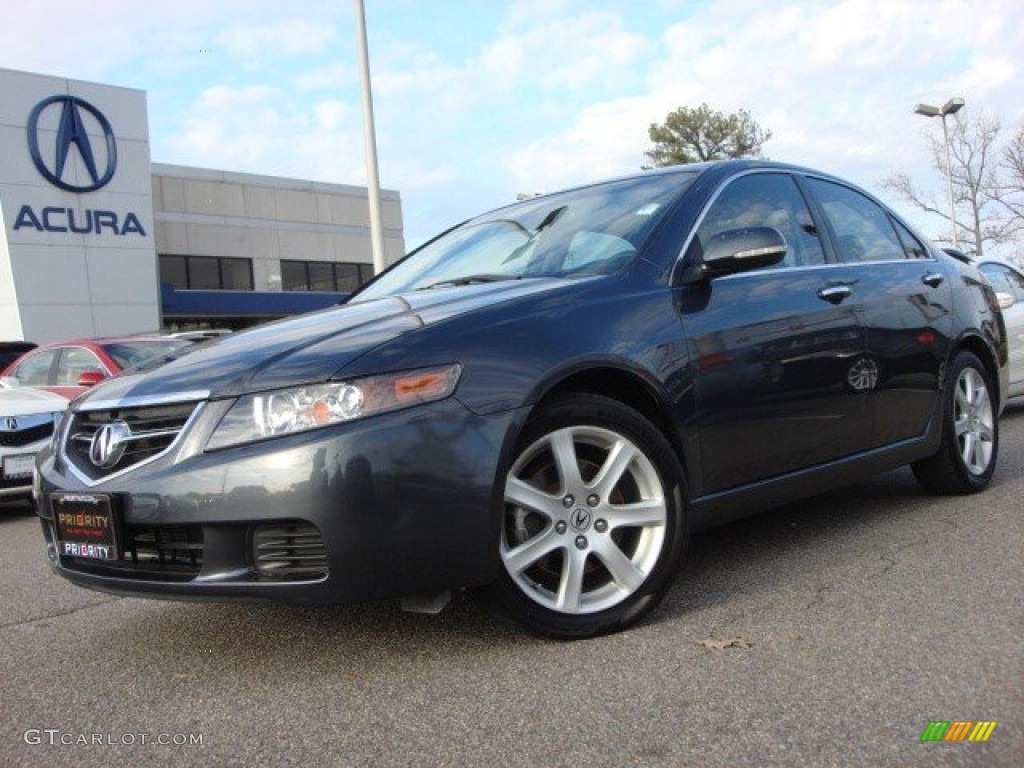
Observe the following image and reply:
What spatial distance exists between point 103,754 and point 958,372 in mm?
4221

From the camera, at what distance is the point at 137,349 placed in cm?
797

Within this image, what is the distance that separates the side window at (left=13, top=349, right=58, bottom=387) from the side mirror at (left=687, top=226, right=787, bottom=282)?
6542 mm

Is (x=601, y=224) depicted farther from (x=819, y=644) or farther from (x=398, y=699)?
(x=398, y=699)

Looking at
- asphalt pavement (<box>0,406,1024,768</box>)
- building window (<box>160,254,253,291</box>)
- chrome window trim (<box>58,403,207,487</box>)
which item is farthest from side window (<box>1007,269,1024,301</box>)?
building window (<box>160,254,253,291</box>)

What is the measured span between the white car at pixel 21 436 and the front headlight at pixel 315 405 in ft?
15.9

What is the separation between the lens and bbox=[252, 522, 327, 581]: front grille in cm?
264

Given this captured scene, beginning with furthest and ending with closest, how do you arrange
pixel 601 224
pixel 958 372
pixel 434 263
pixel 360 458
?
pixel 958 372
pixel 434 263
pixel 601 224
pixel 360 458

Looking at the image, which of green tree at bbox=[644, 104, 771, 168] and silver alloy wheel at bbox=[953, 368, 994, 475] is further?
green tree at bbox=[644, 104, 771, 168]

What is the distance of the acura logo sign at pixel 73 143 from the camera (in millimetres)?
22281

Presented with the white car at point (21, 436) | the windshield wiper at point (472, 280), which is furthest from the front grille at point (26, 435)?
the windshield wiper at point (472, 280)

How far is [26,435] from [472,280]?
4.73 meters

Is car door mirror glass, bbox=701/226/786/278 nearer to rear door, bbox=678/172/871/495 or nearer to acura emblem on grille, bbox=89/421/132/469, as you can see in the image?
rear door, bbox=678/172/871/495

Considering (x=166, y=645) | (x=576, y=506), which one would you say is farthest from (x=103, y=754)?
(x=576, y=506)

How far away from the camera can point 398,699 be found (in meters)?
2.62
